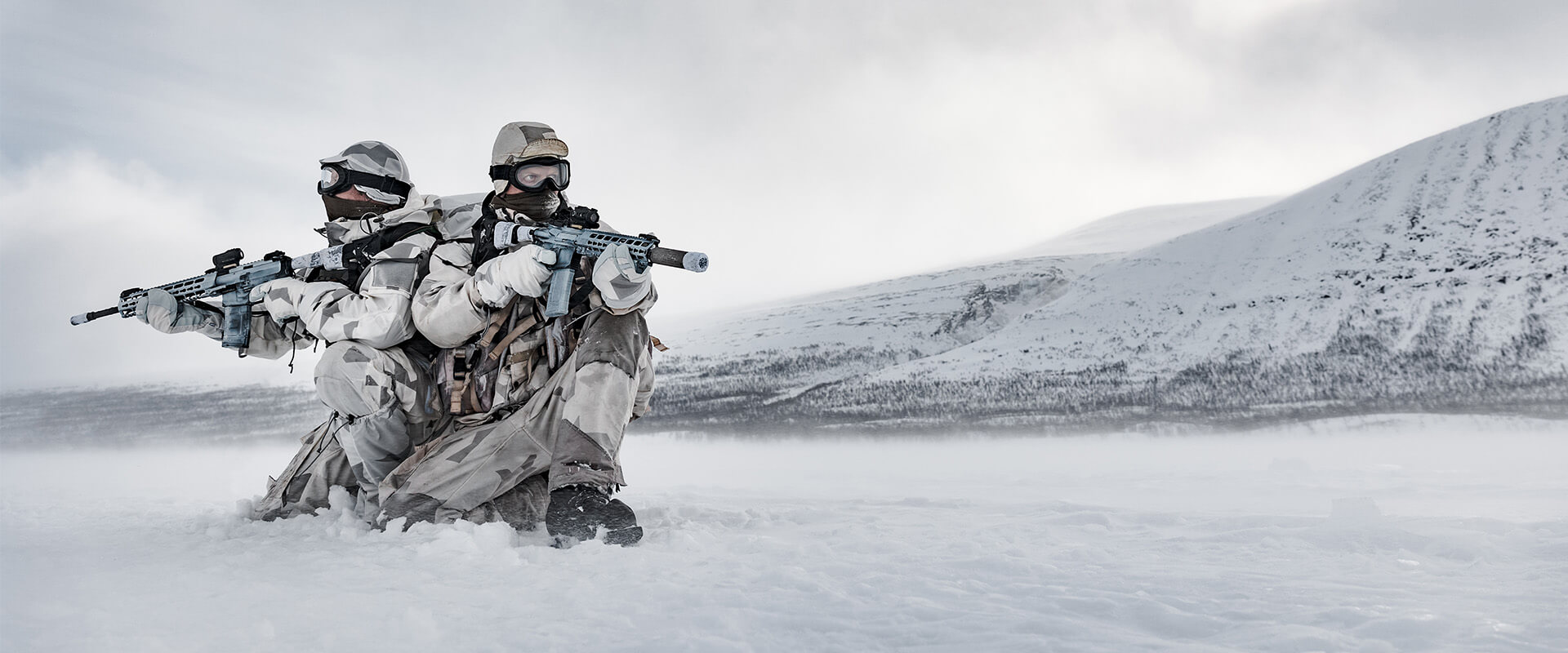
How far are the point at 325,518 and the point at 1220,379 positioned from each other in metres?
9.31

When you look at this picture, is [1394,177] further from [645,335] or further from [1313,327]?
[645,335]

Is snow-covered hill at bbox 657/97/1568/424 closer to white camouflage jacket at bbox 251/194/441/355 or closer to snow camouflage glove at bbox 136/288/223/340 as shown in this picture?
snow camouflage glove at bbox 136/288/223/340

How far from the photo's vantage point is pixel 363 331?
329 centimetres

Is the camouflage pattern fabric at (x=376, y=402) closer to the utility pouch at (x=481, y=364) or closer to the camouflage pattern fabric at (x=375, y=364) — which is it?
the camouflage pattern fabric at (x=375, y=364)

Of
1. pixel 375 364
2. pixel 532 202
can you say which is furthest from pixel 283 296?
pixel 532 202

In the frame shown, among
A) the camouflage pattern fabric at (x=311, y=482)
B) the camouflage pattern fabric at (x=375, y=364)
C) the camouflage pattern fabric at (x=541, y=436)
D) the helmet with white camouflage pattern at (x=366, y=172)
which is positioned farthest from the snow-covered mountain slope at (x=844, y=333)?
the camouflage pattern fabric at (x=541, y=436)

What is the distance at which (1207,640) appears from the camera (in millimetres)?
1665

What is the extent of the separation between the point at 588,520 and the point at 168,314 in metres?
2.85

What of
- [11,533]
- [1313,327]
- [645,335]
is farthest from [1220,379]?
[11,533]

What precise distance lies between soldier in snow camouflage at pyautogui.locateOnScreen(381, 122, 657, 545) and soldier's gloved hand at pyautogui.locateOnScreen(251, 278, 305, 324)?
73 centimetres

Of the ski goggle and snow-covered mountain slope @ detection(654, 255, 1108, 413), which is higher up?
the ski goggle

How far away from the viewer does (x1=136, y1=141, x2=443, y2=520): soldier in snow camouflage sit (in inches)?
129

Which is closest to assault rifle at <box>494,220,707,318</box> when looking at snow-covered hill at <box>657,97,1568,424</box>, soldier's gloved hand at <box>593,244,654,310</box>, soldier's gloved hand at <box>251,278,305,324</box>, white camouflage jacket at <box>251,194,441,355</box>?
soldier's gloved hand at <box>593,244,654,310</box>

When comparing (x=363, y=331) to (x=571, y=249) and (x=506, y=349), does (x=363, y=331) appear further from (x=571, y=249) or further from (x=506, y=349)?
(x=571, y=249)
